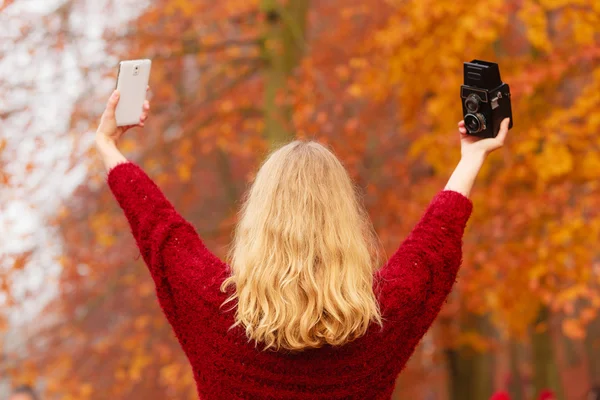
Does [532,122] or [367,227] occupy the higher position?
[367,227]

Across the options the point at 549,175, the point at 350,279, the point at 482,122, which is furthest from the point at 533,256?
the point at 350,279

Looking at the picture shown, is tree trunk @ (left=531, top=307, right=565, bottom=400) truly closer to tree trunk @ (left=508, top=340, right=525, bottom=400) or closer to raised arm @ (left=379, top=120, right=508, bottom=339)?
tree trunk @ (left=508, top=340, right=525, bottom=400)

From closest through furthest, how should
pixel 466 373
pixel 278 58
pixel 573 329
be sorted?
pixel 573 329 < pixel 278 58 < pixel 466 373

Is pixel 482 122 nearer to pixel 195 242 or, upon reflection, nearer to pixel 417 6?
pixel 195 242

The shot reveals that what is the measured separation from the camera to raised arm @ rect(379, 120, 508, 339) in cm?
247

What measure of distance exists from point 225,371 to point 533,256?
6977 millimetres

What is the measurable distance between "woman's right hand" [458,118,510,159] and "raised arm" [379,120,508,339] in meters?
0.18

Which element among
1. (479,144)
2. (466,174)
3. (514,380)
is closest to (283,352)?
(466,174)

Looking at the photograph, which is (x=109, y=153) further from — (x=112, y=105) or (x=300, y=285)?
(x=300, y=285)

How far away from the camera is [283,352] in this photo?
2.38m

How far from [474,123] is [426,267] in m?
0.58

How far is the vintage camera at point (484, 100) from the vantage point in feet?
9.29

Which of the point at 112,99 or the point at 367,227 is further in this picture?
the point at 112,99

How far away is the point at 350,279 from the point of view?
7.70 ft
